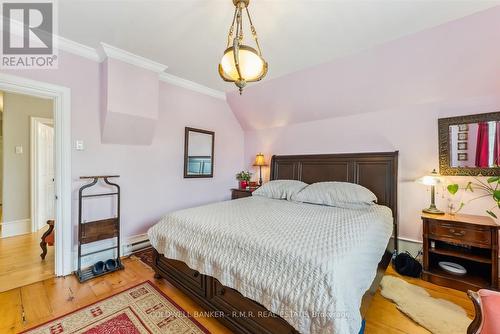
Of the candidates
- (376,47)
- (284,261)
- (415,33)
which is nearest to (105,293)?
(284,261)

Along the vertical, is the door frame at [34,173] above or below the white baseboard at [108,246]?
above

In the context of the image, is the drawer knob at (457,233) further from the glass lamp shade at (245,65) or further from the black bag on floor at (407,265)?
A: the glass lamp shade at (245,65)

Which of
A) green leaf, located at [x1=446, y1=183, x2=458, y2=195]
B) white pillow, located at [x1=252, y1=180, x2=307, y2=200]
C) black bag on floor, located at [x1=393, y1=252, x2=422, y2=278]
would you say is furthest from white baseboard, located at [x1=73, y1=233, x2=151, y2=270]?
green leaf, located at [x1=446, y1=183, x2=458, y2=195]

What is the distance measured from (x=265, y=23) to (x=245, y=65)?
75 cm

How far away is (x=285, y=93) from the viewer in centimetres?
350

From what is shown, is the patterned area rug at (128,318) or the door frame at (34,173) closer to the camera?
the patterned area rug at (128,318)

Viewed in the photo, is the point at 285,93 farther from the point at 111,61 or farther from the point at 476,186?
the point at 476,186

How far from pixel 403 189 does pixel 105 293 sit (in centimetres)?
364

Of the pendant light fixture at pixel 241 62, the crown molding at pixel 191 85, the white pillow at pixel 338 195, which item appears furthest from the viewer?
the crown molding at pixel 191 85

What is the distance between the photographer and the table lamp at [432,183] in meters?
2.43

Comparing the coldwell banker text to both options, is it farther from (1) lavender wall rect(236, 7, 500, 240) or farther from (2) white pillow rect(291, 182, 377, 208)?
(2) white pillow rect(291, 182, 377, 208)

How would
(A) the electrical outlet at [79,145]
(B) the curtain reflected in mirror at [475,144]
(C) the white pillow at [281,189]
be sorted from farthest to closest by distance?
(C) the white pillow at [281,189]
(A) the electrical outlet at [79,145]
(B) the curtain reflected in mirror at [475,144]

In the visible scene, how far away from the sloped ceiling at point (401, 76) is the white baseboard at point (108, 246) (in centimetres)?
296

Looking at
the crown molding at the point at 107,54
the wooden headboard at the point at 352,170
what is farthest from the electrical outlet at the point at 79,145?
the wooden headboard at the point at 352,170
